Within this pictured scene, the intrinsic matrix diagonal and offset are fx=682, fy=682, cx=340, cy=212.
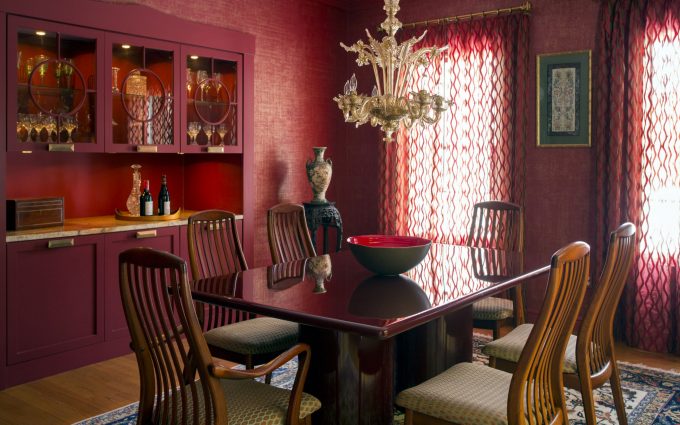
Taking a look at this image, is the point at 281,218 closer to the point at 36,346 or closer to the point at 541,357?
the point at 36,346

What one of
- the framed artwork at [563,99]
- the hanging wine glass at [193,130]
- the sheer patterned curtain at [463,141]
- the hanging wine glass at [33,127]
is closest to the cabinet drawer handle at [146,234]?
the hanging wine glass at [193,130]

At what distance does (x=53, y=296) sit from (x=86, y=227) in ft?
1.47

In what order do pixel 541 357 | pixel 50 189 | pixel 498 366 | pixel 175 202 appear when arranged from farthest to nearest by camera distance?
pixel 175 202
pixel 50 189
pixel 498 366
pixel 541 357

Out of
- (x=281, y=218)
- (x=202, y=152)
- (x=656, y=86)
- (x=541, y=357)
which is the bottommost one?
(x=541, y=357)

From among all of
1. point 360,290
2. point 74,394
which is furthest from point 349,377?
point 74,394

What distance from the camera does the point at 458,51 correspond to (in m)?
5.40

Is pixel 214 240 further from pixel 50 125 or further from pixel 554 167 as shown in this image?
pixel 554 167

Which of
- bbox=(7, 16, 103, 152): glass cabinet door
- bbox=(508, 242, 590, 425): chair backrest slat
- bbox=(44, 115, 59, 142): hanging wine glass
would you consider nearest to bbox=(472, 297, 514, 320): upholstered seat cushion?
bbox=(508, 242, 590, 425): chair backrest slat

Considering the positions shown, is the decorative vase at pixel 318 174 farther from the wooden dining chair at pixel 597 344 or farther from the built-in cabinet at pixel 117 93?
the wooden dining chair at pixel 597 344

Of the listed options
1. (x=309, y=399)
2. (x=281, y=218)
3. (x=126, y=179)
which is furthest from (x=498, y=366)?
(x=126, y=179)

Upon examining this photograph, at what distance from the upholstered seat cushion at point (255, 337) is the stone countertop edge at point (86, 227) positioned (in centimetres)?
127

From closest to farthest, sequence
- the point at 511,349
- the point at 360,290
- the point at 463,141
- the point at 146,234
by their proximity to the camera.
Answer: the point at 360,290, the point at 511,349, the point at 146,234, the point at 463,141

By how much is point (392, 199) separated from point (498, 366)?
3032 millimetres

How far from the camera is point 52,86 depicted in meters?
3.85
